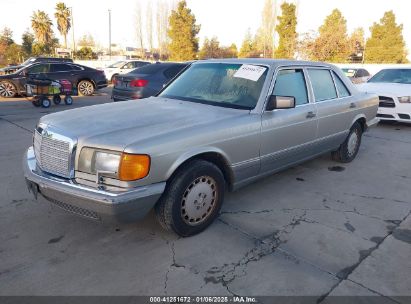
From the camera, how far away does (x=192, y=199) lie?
125 inches

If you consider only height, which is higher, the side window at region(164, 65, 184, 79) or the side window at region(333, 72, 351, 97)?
the side window at region(164, 65, 184, 79)

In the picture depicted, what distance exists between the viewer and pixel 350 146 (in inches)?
225

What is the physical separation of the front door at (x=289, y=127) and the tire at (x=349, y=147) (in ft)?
3.89

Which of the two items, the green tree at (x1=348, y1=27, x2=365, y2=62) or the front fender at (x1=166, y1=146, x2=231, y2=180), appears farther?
the green tree at (x1=348, y1=27, x2=365, y2=62)

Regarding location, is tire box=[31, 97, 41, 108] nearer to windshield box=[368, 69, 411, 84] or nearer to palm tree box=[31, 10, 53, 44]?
windshield box=[368, 69, 411, 84]

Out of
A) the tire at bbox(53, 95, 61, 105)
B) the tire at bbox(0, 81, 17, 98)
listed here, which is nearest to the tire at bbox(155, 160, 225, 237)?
the tire at bbox(53, 95, 61, 105)

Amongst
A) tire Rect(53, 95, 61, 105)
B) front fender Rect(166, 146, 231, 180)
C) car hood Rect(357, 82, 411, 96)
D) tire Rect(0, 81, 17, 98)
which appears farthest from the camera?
tire Rect(0, 81, 17, 98)

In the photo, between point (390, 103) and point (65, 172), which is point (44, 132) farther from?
point (390, 103)

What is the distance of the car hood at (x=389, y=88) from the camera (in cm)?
867

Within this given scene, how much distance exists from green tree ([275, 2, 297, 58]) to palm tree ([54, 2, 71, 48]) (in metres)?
32.5

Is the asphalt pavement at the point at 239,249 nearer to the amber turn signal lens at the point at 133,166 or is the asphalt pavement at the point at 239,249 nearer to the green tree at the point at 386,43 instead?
the amber turn signal lens at the point at 133,166

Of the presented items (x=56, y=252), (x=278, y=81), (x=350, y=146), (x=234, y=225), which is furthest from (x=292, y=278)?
(x=350, y=146)

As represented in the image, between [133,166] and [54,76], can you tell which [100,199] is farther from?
[54,76]

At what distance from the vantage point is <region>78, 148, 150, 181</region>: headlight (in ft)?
8.70
